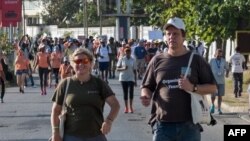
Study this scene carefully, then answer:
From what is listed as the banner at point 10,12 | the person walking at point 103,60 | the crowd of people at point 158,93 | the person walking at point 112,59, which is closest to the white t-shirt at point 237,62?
the person walking at point 103,60

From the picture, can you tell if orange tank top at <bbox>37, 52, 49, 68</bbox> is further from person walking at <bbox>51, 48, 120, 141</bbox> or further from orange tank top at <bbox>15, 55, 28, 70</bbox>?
person walking at <bbox>51, 48, 120, 141</bbox>

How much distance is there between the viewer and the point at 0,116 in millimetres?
19766

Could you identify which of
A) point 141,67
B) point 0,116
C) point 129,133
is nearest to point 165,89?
point 129,133

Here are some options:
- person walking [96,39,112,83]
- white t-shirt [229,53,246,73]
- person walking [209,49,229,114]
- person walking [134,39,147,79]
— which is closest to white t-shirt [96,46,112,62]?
person walking [96,39,112,83]

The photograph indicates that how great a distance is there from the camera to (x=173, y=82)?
25.2ft

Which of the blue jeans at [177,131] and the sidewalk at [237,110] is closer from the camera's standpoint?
the blue jeans at [177,131]

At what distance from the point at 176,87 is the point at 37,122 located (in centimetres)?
1075

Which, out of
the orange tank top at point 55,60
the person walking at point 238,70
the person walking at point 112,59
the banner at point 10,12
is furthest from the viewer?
the person walking at point 112,59

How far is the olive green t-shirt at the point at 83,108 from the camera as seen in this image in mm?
7934

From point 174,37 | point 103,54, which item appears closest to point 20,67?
point 103,54

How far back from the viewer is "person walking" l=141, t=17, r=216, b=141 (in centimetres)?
768

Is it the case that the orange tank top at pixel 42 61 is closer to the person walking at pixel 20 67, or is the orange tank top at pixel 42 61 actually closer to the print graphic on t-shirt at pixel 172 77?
the person walking at pixel 20 67

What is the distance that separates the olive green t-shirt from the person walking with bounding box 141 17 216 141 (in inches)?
23.5

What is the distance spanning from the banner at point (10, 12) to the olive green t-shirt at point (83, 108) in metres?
30.2
